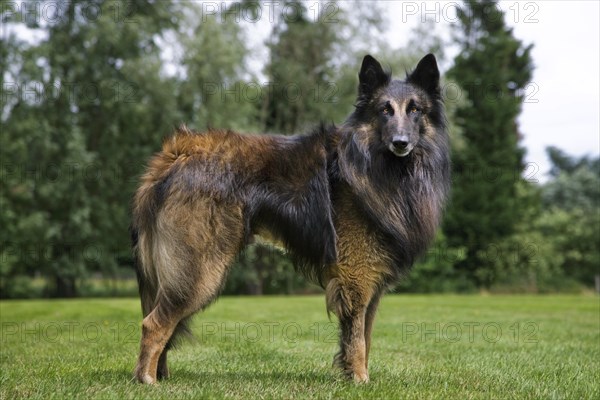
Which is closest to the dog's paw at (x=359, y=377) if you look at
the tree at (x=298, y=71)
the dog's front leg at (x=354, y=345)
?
the dog's front leg at (x=354, y=345)

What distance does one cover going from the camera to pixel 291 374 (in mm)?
5113

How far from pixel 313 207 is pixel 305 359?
2.16 meters

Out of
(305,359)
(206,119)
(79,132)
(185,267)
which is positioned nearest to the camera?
(185,267)

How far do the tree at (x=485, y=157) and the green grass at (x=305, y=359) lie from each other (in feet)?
50.5

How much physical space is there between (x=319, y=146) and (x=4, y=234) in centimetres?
1898

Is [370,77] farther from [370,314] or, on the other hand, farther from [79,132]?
[79,132]

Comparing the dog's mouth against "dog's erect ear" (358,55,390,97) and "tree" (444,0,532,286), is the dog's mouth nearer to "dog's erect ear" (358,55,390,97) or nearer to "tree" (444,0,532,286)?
"dog's erect ear" (358,55,390,97)

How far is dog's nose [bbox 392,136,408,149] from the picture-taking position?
4.48 metres

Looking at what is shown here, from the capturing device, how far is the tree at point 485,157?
2706 cm

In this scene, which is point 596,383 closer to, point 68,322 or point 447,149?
point 447,149

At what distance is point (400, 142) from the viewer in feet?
14.7

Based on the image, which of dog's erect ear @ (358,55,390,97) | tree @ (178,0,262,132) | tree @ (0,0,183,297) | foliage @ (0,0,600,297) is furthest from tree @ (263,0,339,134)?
dog's erect ear @ (358,55,390,97)

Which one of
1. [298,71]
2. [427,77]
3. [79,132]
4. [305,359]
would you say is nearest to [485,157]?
[298,71]

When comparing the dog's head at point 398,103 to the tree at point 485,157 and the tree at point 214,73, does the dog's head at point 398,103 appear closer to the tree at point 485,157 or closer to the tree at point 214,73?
the tree at point 214,73
